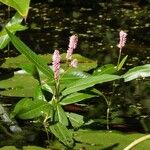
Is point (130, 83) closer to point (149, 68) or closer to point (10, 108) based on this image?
point (10, 108)

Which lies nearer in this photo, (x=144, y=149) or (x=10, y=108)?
→ (x=144, y=149)

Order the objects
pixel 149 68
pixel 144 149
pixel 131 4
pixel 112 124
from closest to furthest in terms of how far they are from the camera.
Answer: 1. pixel 144 149
2. pixel 149 68
3. pixel 112 124
4. pixel 131 4

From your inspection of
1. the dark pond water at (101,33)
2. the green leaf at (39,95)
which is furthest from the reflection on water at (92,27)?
the green leaf at (39,95)

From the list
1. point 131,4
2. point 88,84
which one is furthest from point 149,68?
point 131,4

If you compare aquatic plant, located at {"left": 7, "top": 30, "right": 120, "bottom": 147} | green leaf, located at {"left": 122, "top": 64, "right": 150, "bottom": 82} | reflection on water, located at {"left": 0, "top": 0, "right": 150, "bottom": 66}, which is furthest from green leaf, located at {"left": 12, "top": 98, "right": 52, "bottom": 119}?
reflection on water, located at {"left": 0, "top": 0, "right": 150, "bottom": 66}

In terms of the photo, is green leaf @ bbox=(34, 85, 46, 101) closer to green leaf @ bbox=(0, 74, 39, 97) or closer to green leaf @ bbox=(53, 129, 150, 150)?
green leaf @ bbox=(53, 129, 150, 150)

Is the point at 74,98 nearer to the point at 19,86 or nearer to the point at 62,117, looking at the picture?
the point at 62,117
